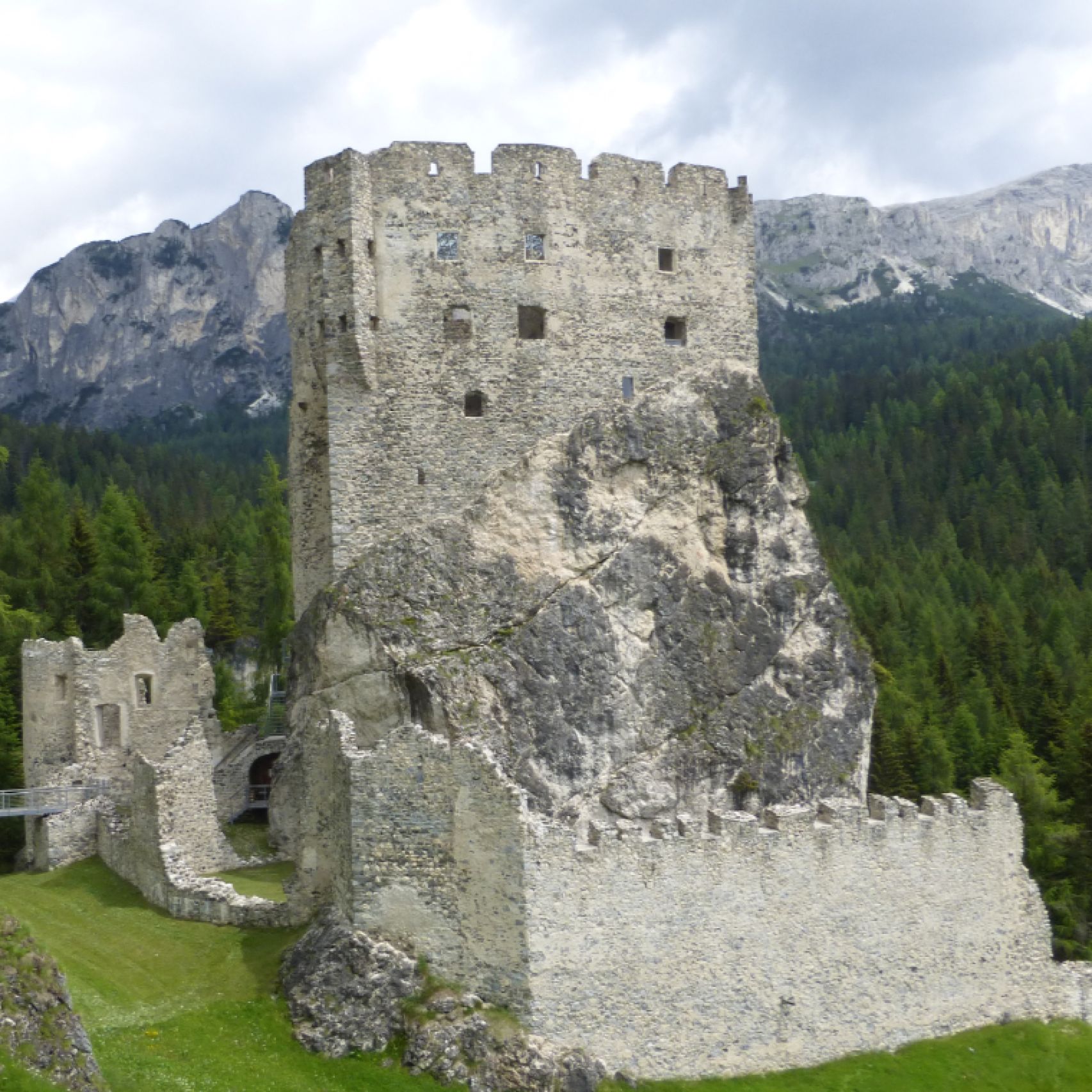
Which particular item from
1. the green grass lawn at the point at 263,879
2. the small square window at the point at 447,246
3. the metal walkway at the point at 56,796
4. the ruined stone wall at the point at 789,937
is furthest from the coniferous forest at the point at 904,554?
the small square window at the point at 447,246

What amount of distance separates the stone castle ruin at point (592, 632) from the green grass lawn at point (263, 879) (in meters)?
0.83

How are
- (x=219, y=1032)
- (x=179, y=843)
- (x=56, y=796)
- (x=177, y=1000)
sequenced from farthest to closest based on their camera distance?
(x=56, y=796), (x=179, y=843), (x=177, y=1000), (x=219, y=1032)

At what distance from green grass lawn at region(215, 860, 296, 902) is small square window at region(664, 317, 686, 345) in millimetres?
17038

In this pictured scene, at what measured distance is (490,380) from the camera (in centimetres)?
3884

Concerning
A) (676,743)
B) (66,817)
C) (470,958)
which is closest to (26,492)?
(66,817)

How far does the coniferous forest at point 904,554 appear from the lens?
180 feet

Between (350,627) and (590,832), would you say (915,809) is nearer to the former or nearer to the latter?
(590,832)

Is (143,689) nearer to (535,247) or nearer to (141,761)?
(141,761)

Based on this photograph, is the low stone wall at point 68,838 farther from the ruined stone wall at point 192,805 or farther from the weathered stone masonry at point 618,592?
the weathered stone masonry at point 618,592

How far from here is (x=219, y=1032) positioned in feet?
86.3

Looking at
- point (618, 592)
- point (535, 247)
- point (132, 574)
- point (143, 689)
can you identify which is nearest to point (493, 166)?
point (535, 247)

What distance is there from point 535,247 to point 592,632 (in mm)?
10485

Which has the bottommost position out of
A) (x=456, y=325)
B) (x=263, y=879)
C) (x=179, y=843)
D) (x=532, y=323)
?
(x=263, y=879)

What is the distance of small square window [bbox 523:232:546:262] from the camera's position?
3975cm
